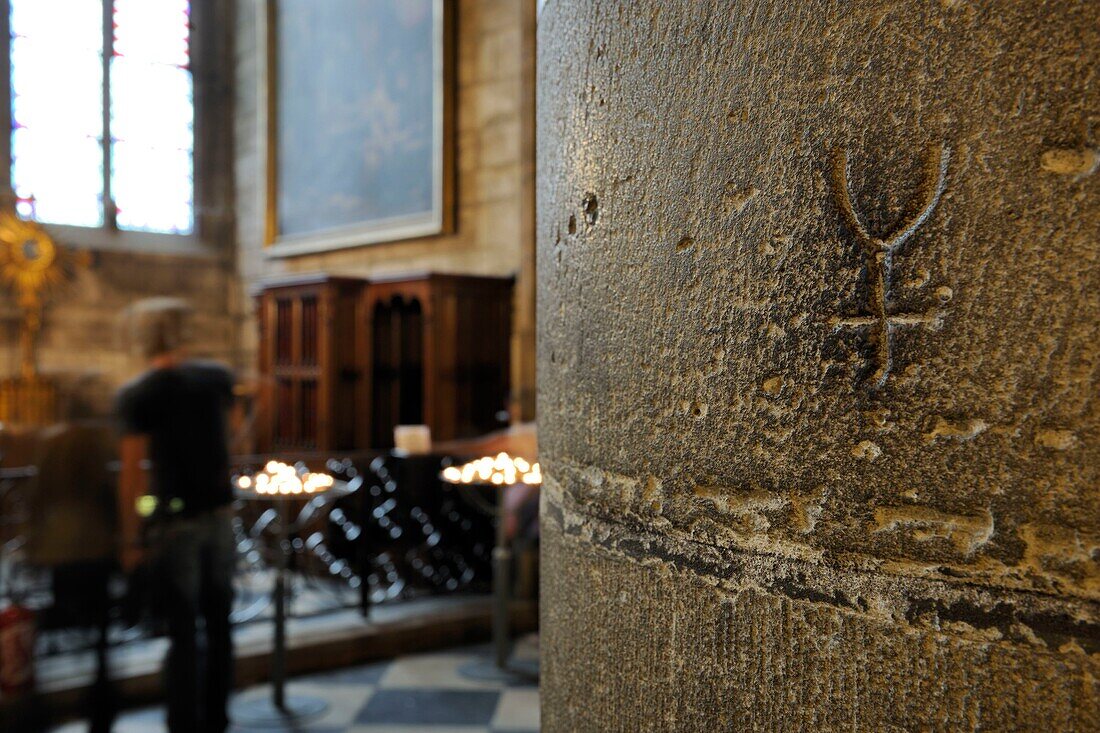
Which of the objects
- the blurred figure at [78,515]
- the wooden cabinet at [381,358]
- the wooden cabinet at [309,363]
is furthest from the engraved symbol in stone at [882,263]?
the wooden cabinet at [309,363]

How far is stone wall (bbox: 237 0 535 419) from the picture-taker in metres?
6.38

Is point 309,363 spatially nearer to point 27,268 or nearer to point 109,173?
point 27,268

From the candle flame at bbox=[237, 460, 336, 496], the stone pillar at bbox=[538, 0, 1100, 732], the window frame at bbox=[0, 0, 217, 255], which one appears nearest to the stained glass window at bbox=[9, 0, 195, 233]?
the window frame at bbox=[0, 0, 217, 255]

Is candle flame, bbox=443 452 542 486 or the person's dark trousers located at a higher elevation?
candle flame, bbox=443 452 542 486

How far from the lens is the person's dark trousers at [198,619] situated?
341 centimetres

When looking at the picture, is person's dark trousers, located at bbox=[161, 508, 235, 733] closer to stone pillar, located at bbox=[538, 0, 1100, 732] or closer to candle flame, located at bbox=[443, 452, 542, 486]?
candle flame, located at bbox=[443, 452, 542, 486]

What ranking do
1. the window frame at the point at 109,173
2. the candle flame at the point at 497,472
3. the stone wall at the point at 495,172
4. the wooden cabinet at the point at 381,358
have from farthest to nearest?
the window frame at the point at 109,173 → the wooden cabinet at the point at 381,358 → the stone wall at the point at 495,172 → the candle flame at the point at 497,472

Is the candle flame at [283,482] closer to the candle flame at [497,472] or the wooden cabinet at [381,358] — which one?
the candle flame at [497,472]

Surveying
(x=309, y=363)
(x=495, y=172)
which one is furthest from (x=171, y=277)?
(x=495, y=172)

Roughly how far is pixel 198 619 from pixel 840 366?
10.5ft

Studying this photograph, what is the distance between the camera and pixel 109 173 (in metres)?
9.54

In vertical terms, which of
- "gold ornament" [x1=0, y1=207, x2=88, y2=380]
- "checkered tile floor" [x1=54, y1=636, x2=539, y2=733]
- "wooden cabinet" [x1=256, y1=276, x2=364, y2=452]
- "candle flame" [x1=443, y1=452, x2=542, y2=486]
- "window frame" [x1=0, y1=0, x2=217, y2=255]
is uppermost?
"window frame" [x1=0, y1=0, x2=217, y2=255]

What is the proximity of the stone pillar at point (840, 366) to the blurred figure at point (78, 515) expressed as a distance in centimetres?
291

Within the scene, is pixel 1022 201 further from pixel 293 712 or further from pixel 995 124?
pixel 293 712
